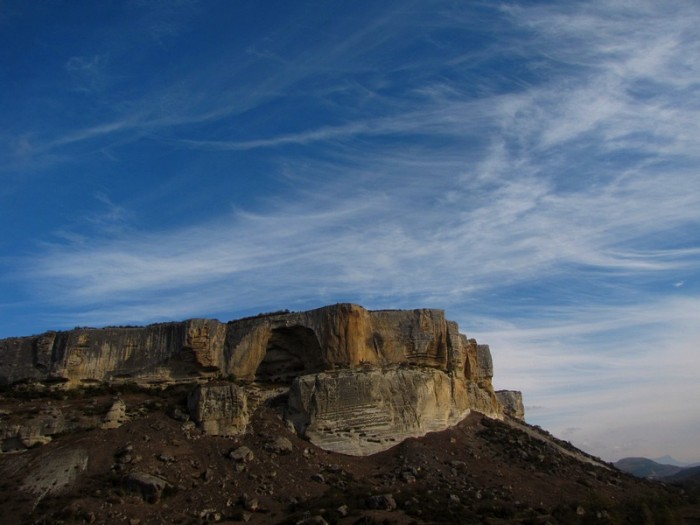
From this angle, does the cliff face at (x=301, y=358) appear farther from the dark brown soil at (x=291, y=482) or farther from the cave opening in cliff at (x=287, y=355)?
the dark brown soil at (x=291, y=482)

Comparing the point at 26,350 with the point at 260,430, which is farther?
the point at 26,350

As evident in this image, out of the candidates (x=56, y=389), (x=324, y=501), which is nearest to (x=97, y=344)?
(x=56, y=389)

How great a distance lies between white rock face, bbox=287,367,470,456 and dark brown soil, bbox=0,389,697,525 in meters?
0.72

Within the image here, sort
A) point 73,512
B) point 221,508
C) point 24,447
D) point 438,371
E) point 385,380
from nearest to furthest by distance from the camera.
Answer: point 73,512 → point 221,508 → point 24,447 → point 385,380 → point 438,371

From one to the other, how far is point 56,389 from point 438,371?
21477 mm

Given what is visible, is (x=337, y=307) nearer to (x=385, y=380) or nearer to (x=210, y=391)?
(x=385, y=380)

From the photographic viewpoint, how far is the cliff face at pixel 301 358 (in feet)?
109

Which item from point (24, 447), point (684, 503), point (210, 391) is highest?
point (210, 391)

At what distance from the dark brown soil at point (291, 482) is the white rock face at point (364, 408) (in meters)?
0.72

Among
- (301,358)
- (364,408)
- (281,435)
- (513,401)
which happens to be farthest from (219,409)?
(513,401)

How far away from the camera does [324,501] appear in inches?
997

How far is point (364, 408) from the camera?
1280 inches

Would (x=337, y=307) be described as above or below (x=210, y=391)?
above

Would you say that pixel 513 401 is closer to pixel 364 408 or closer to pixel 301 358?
pixel 301 358
